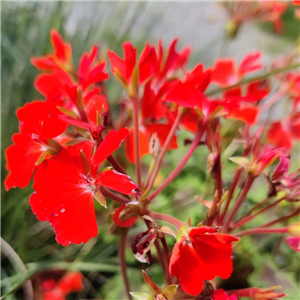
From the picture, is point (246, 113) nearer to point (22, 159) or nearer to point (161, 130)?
point (161, 130)

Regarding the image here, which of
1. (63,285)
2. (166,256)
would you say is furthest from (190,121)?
(63,285)

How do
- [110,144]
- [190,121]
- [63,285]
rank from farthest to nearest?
[63,285]
[190,121]
[110,144]

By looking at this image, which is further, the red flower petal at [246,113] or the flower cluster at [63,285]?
the flower cluster at [63,285]

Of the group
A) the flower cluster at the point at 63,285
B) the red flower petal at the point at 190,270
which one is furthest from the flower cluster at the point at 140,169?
the flower cluster at the point at 63,285

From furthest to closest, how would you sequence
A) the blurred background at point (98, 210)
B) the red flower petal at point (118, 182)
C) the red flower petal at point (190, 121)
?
1. the blurred background at point (98, 210)
2. the red flower petal at point (190, 121)
3. the red flower petal at point (118, 182)

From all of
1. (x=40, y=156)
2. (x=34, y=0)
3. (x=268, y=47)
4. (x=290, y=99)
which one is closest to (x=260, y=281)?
(x=290, y=99)

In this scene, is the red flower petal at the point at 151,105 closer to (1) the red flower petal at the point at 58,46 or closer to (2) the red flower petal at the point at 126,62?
(2) the red flower petal at the point at 126,62

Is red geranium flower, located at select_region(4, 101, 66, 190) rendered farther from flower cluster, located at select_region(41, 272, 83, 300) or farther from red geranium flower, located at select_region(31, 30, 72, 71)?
flower cluster, located at select_region(41, 272, 83, 300)
